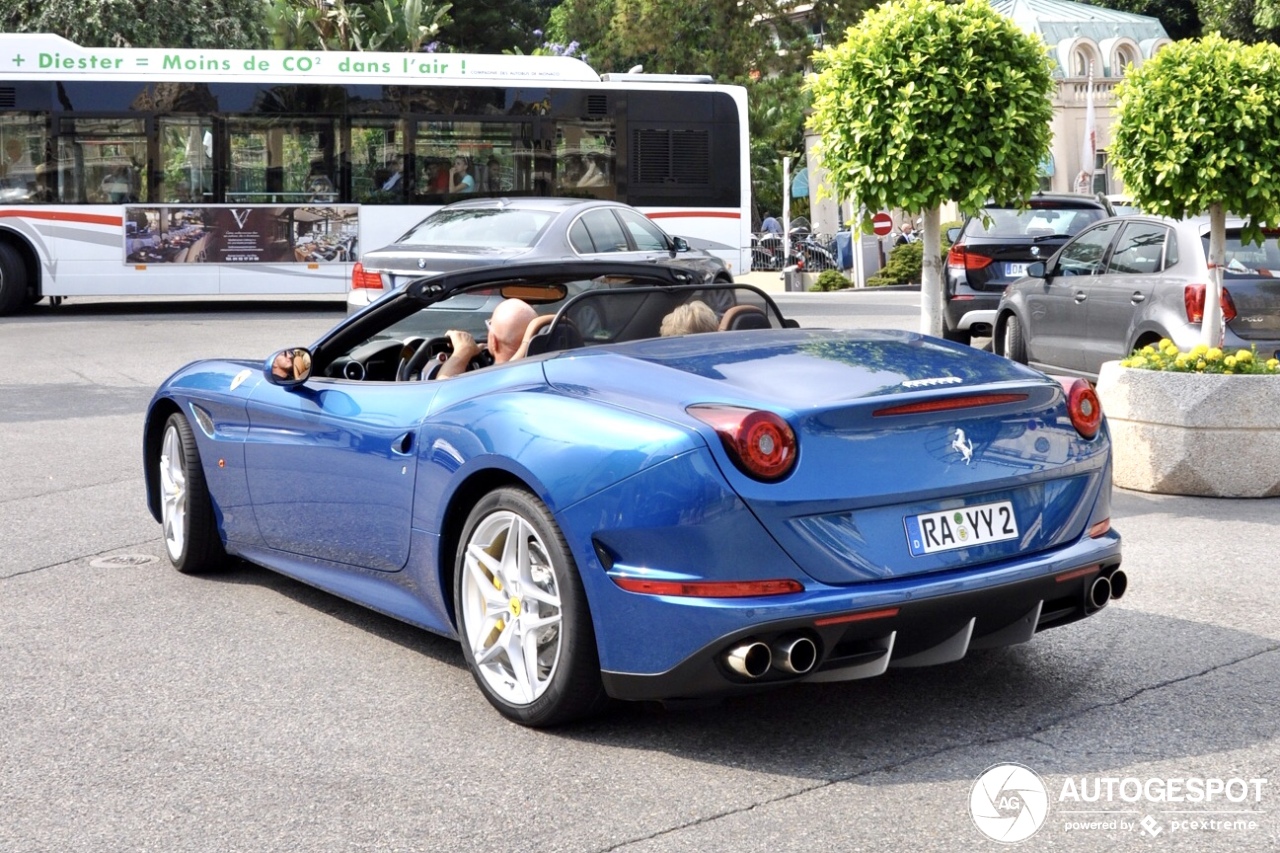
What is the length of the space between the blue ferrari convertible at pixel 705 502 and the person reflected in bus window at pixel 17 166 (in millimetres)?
17350

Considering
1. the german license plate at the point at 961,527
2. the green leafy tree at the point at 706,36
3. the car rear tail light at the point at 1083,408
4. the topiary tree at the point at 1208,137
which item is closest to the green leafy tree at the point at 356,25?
the green leafy tree at the point at 706,36

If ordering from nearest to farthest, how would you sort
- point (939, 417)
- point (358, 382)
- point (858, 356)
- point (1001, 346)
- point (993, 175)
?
1. point (939, 417)
2. point (858, 356)
3. point (358, 382)
4. point (993, 175)
5. point (1001, 346)

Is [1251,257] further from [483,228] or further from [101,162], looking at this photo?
[101,162]

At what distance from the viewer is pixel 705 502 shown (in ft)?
13.8

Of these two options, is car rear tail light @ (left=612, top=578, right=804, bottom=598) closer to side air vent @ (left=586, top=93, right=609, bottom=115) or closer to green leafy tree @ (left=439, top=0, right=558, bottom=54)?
side air vent @ (left=586, top=93, right=609, bottom=115)

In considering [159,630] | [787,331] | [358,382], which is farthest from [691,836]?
[159,630]

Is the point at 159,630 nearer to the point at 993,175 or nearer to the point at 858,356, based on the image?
the point at 858,356

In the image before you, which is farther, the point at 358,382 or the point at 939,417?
the point at 358,382

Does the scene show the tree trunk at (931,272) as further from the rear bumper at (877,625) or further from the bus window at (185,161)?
the bus window at (185,161)

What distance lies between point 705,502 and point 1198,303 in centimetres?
781

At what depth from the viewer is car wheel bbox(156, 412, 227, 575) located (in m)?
6.70

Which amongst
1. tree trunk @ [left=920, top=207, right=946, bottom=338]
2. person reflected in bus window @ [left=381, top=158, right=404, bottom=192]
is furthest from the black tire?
tree trunk @ [left=920, top=207, right=946, bottom=338]

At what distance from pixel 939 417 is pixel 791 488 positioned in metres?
0.54

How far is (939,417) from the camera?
4512 mm
